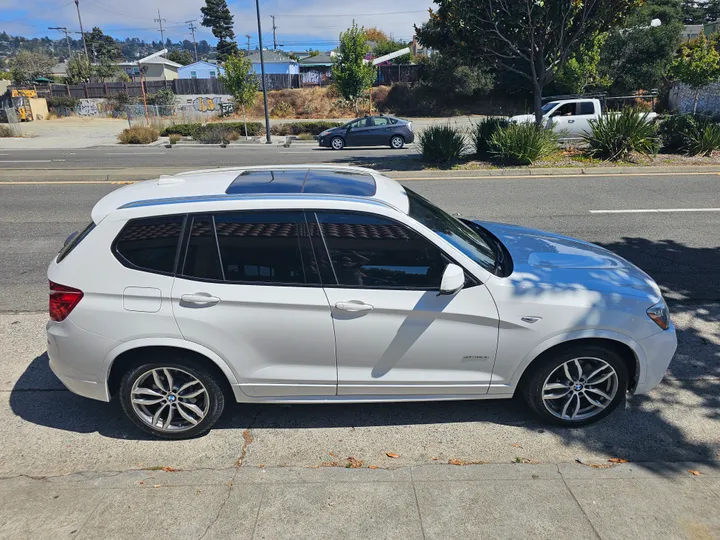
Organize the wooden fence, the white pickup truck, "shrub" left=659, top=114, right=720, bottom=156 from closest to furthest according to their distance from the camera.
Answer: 1. "shrub" left=659, top=114, right=720, bottom=156
2. the white pickup truck
3. the wooden fence

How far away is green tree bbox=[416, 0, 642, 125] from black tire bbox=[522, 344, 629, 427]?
1179 cm

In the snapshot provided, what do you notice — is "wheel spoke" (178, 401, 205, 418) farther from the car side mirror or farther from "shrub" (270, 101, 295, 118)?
"shrub" (270, 101, 295, 118)

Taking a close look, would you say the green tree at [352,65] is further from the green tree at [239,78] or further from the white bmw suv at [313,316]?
the white bmw suv at [313,316]

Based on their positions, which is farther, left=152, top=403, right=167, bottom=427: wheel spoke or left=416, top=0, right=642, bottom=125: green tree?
left=416, top=0, right=642, bottom=125: green tree

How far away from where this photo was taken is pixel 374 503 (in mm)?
3027

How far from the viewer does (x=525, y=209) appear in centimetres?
974

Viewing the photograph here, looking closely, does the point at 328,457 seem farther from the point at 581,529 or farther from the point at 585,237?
the point at 585,237

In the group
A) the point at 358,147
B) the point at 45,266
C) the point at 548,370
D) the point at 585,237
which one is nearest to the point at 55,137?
A: the point at 358,147

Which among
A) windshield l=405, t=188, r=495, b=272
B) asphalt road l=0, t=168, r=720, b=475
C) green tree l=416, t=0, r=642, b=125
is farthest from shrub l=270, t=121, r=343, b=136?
windshield l=405, t=188, r=495, b=272

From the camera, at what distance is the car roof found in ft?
11.8

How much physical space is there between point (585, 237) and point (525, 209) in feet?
6.23

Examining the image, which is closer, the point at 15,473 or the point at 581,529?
the point at 581,529

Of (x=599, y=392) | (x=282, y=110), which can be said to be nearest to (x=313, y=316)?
(x=599, y=392)

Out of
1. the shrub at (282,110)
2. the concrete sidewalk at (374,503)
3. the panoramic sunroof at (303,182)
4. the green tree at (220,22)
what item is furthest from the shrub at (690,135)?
the green tree at (220,22)
